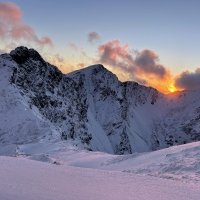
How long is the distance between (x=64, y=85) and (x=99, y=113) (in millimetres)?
77859

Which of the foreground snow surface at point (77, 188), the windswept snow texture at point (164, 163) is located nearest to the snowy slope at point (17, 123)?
the windswept snow texture at point (164, 163)

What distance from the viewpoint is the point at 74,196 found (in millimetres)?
6902

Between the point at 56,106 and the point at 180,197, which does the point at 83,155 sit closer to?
the point at 180,197

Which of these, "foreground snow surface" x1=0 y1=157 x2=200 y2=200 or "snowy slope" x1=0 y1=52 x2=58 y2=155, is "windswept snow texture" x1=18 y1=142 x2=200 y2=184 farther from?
"snowy slope" x1=0 y1=52 x2=58 y2=155

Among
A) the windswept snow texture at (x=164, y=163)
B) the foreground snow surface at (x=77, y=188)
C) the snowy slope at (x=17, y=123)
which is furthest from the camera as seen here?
the snowy slope at (x=17, y=123)

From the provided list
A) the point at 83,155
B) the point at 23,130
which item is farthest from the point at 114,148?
the point at 83,155

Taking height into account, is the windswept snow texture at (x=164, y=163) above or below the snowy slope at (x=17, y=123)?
below

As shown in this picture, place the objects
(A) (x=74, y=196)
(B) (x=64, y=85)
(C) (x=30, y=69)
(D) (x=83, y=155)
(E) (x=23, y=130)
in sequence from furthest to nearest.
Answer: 1. (B) (x=64, y=85)
2. (C) (x=30, y=69)
3. (E) (x=23, y=130)
4. (D) (x=83, y=155)
5. (A) (x=74, y=196)

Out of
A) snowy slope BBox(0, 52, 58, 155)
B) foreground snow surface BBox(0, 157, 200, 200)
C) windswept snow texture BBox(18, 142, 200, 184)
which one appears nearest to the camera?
foreground snow surface BBox(0, 157, 200, 200)

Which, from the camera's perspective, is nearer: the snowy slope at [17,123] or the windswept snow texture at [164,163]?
the windswept snow texture at [164,163]

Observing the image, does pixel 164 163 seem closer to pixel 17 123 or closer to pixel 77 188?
pixel 77 188

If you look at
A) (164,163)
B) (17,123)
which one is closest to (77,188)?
(164,163)

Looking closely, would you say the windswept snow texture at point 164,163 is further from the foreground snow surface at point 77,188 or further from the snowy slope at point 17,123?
the snowy slope at point 17,123

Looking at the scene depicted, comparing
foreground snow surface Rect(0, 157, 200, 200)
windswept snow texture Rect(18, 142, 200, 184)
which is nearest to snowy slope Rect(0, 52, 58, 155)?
windswept snow texture Rect(18, 142, 200, 184)
